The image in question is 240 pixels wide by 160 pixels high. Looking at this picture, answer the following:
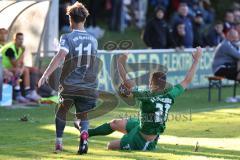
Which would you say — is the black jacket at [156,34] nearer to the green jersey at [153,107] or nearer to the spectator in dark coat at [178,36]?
the spectator in dark coat at [178,36]

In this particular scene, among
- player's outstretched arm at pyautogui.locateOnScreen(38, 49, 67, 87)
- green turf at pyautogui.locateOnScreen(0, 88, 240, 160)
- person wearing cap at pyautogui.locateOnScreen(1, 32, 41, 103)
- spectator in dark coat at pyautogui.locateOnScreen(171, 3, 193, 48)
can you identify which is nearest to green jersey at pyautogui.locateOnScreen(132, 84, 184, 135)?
green turf at pyautogui.locateOnScreen(0, 88, 240, 160)

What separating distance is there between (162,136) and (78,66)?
2.80 m

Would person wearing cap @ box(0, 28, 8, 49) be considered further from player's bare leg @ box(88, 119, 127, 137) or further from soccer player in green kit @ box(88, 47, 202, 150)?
soccer player in green kit @ box(88, 47, 202, 150)

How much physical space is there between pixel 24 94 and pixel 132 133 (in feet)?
25.8

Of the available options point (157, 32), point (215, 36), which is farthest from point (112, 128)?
point (215, 36)

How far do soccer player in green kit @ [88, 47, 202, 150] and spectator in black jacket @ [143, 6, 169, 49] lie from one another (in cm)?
1165

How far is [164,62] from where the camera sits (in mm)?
21922

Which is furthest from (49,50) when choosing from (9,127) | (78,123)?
(78,123)

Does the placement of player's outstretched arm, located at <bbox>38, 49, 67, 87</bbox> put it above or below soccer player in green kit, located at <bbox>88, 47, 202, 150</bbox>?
above

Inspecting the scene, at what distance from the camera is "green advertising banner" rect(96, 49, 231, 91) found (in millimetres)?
19875

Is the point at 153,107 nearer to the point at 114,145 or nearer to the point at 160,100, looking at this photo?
the point at 160,100

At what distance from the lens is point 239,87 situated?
23938mm

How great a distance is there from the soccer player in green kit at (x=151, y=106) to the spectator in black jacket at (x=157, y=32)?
38.2 ft

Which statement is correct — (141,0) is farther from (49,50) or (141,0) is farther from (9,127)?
(9,127)
